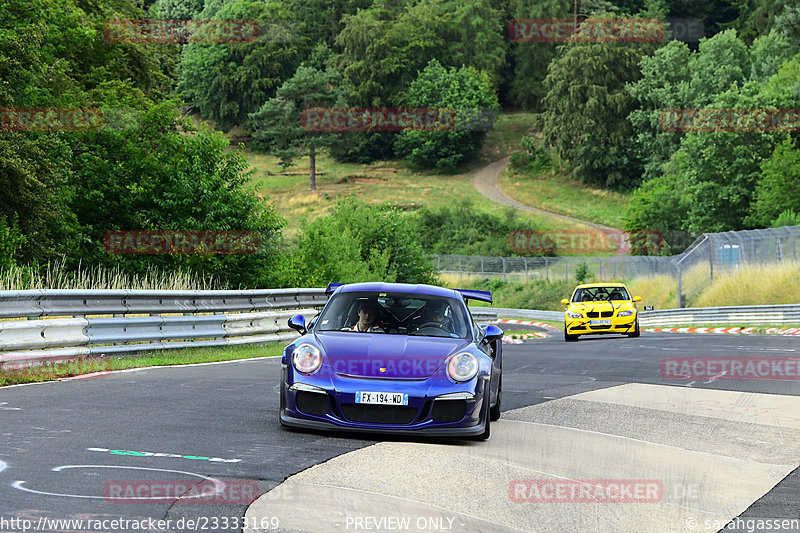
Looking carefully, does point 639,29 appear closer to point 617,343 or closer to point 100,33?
point 100,33

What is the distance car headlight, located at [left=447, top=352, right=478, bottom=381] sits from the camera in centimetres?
884

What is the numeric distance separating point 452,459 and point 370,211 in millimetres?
39387

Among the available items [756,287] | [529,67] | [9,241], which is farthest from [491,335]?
[529,67]

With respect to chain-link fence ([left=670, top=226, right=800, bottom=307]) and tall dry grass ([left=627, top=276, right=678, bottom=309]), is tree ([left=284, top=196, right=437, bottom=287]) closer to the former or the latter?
tall dry grass ([left=627, top=276, right=678, bottom=309])

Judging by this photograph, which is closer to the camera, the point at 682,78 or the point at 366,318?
the point at 366,318

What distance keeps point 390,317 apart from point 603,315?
2015cm

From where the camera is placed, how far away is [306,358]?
29.4 feet

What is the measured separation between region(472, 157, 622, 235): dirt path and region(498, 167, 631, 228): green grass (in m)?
0.84

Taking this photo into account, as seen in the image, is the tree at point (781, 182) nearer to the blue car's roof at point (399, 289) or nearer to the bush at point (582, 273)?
the bush at point (582, 273)

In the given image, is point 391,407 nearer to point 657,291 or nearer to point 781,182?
point 657,291

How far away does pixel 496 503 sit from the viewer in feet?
21.7

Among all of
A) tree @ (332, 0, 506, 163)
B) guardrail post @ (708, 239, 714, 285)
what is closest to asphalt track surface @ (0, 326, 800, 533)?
guardrail post @ (708, 239, 714, 285)

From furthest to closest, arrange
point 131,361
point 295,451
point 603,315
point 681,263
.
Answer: point 681,263
point 603,315
point 131,361
point 295,451

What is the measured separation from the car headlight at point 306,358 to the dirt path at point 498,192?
88066 mm
